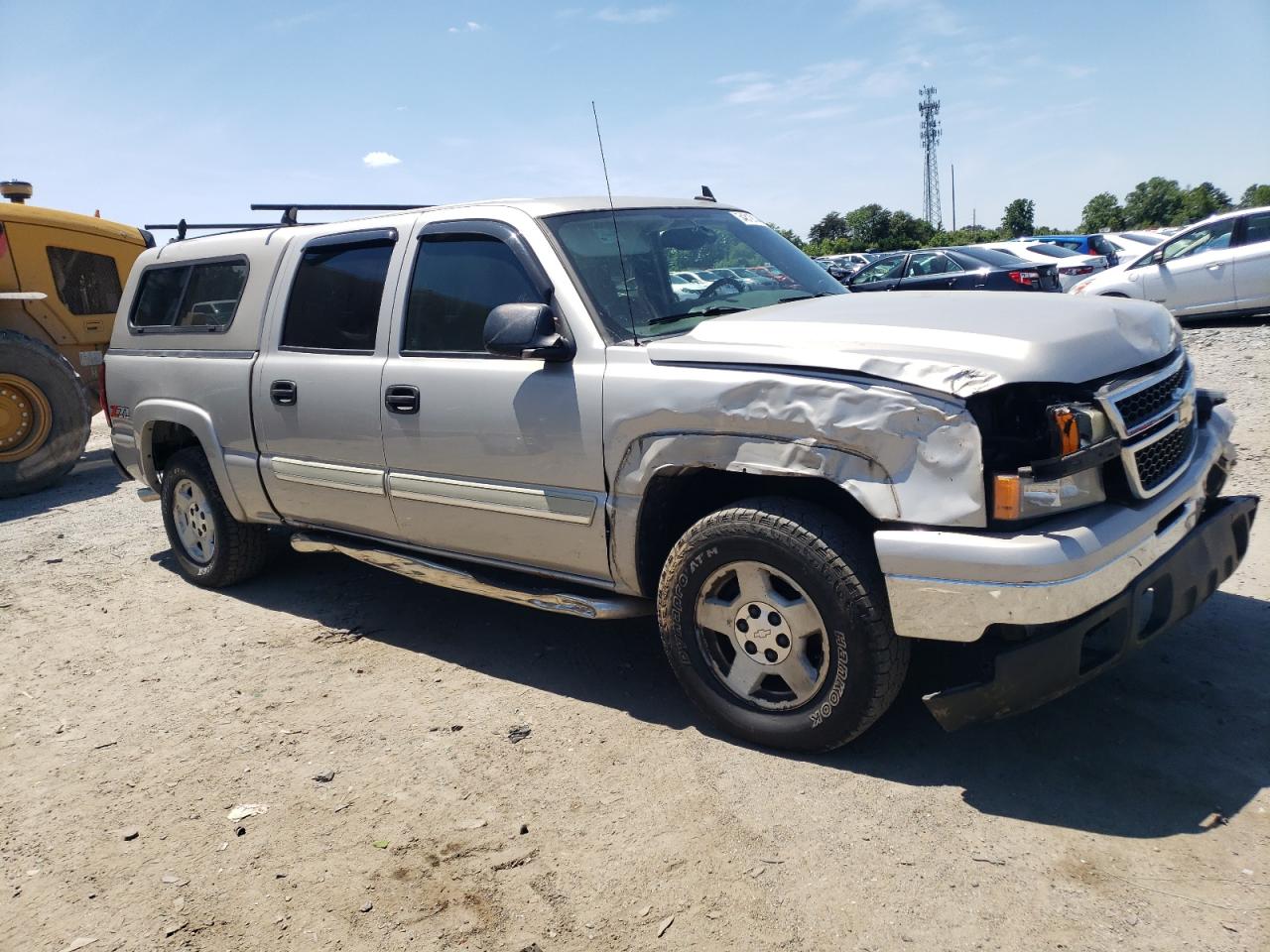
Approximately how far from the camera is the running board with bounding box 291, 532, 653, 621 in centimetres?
390

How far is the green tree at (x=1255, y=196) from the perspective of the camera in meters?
53.1

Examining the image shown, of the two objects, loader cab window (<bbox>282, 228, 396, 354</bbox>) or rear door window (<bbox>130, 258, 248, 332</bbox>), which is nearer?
loader cab window (<bbox>282, 228, 396, 354</bbox>)

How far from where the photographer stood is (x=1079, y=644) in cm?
297

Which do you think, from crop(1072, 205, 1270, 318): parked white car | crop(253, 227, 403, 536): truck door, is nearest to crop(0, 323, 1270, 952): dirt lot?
crop(253, 227, 403, 536): truck door

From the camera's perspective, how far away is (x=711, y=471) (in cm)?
365

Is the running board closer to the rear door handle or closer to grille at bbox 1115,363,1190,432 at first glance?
the rear door handle

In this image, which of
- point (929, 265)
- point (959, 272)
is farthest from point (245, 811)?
point (929, 265)

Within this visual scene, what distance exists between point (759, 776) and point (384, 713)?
64.7 inches

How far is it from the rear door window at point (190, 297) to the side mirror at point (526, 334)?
2262 mm

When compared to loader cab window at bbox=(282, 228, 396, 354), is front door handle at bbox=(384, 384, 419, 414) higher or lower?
lower

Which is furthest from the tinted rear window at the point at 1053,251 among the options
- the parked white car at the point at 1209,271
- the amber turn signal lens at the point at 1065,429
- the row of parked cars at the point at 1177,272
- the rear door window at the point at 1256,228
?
the amber turn signal lens at the point at 1065,429

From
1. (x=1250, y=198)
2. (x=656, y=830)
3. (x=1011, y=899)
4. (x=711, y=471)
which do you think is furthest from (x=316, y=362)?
(x=1250, y=198)

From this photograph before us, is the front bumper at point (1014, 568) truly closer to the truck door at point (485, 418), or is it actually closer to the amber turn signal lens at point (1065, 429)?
the amber turn signal lens at point (1065, 429)

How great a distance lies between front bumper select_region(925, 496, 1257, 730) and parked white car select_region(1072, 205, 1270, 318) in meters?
9.35
